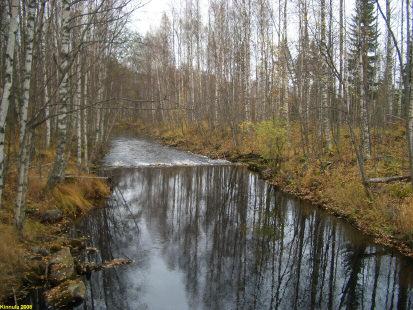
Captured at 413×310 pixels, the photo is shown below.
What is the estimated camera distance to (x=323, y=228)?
423 inches

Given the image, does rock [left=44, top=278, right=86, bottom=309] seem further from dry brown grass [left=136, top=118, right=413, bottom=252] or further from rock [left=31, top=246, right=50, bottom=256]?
dry brown grass [left=136, top=118, right=413, bottom=252]

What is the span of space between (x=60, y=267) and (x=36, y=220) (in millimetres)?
2967

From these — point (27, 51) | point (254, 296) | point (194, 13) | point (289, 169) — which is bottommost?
point (254, 296)

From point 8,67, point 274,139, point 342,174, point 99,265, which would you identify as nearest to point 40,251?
point 99,265

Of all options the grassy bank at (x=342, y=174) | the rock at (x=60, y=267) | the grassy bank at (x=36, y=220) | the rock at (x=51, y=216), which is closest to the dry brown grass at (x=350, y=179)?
the grassy bank at (x=342, y=174)

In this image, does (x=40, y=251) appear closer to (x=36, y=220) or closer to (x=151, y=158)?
(x=36, y=220)

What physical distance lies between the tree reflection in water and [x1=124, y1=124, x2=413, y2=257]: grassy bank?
2.27 feet

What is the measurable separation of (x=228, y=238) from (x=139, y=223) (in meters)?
2.95

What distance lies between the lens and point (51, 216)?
9.62 meters

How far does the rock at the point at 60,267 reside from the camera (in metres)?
6.57

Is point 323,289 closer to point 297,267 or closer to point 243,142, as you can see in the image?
point 297,267

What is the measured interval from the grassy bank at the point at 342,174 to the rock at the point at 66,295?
7.48m

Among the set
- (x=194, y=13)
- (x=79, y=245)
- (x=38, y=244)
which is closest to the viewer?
(x=38, y=244)

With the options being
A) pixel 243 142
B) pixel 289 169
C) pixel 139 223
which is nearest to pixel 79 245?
pixel 139 223
